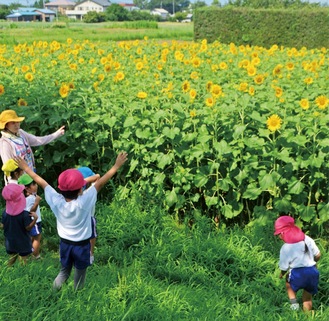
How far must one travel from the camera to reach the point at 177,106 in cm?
519

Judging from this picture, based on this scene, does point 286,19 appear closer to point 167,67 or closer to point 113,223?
point 167,67

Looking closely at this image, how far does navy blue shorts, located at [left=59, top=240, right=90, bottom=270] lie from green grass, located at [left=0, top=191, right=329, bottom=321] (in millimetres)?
155

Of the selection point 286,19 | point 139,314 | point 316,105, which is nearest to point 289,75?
point 316,105

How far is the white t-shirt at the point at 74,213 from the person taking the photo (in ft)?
11.5

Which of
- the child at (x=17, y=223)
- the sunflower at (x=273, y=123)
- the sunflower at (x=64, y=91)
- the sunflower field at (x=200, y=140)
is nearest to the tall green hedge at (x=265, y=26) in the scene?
the sunflower field at (x=200, y=140)

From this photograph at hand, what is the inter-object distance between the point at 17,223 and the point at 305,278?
2.06m

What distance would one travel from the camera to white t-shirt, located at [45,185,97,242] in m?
3.50

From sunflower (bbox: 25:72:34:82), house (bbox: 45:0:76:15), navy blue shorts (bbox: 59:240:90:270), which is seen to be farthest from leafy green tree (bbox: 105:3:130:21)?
navy blue shorts (bbox: 59:240:90:270)

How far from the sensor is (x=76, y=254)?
11.7ft

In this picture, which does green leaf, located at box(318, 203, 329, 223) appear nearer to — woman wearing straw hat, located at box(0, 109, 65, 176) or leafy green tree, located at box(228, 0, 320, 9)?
woman wearing straw hat, located at box(0, 109, 65, 176)

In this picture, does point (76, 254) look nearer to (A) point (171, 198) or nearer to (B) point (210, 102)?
(A) point (171, 198)

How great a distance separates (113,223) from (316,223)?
1.73m

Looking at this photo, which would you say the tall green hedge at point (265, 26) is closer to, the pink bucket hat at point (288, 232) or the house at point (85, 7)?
the pink bucket hat at point (288, 232)

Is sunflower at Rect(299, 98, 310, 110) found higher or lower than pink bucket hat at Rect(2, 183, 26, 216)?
higher
